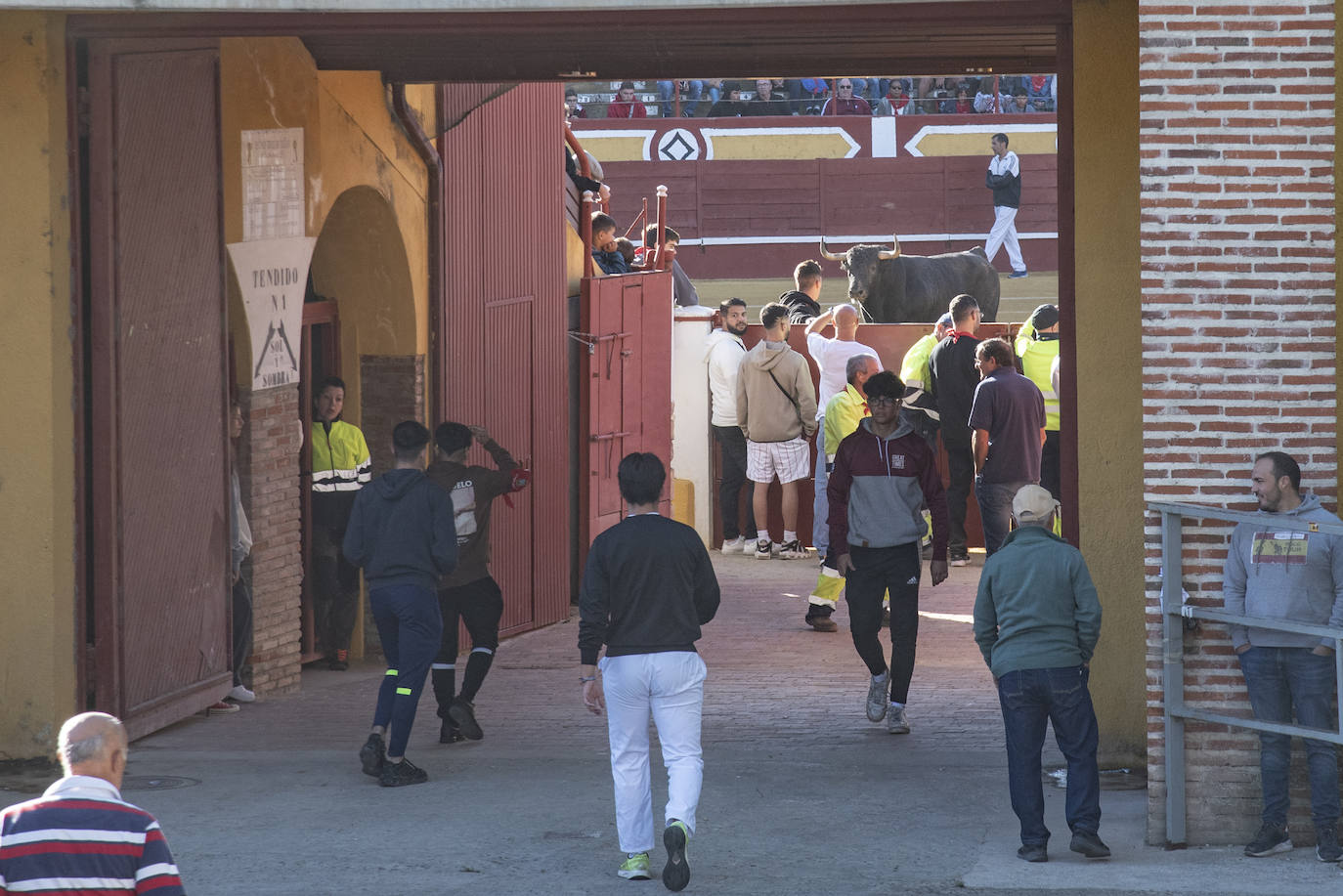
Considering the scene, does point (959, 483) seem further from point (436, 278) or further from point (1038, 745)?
point (1038, 745)

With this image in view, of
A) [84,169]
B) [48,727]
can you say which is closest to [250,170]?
[84,169]

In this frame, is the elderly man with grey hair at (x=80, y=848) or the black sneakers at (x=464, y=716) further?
the black sneakers at (x=464, y=716)

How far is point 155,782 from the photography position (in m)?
8.82

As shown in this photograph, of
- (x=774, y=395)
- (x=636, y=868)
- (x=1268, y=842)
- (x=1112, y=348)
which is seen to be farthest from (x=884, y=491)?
(x=774, y=395)

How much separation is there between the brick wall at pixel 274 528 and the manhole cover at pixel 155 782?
7.41ft

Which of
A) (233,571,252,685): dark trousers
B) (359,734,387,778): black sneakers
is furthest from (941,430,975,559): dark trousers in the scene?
(359,734,387,778): black sneakers

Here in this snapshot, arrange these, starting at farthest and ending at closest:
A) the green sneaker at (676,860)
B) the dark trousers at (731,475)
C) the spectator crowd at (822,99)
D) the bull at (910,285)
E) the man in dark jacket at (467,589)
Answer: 1. the spectator crowd at (822,99)
2. the bull at (910,285)
3. the dark trousers at (731,475)
4. the man in dark jacket at (467,589)
5. the green sneaker at (676,860)

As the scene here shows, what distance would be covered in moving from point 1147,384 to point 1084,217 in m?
1.49

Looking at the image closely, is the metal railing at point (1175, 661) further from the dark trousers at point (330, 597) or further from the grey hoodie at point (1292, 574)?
the dark trousers at point (330, 597)

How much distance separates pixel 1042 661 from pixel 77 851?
13.1ft

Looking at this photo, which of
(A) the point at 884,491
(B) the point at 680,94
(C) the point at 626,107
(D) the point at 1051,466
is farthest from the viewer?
(C) the point at 626,107

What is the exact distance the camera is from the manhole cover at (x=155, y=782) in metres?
8.72

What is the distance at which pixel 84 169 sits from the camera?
9.12 m

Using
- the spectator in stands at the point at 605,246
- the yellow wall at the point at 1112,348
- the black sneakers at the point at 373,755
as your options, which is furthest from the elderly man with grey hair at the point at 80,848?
the spectator in stands at the point at 605,246
